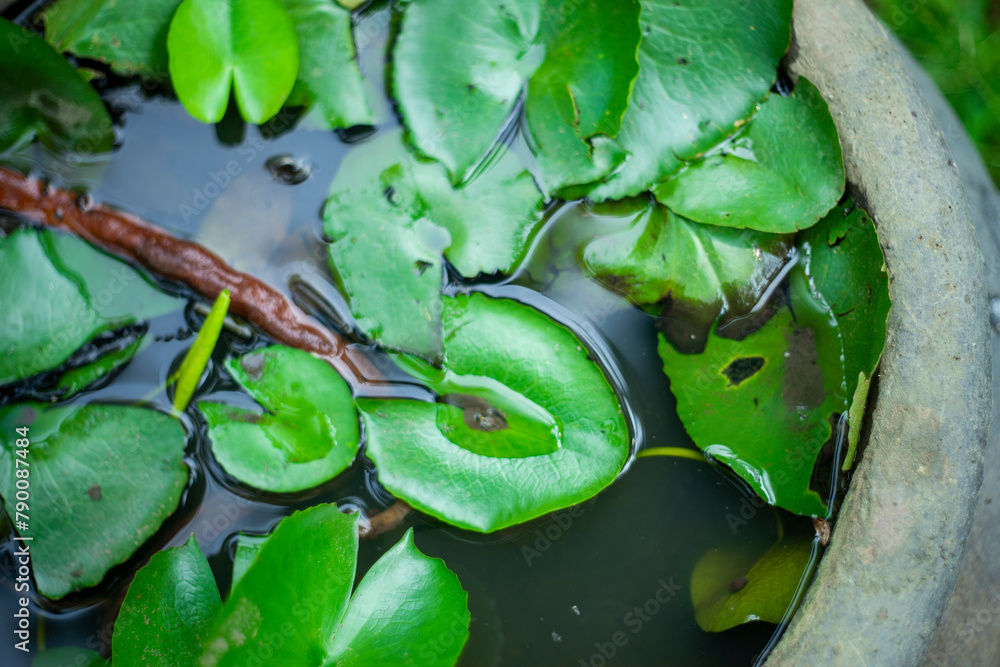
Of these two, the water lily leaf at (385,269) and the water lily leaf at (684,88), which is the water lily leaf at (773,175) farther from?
the water lily leaf at (385,269)

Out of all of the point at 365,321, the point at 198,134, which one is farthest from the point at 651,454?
the point at 198,134

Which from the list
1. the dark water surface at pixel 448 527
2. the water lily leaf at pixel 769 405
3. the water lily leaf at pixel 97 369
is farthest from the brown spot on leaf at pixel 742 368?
the water lily leaf at pixel 97 369

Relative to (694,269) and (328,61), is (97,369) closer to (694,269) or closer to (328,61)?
(328,61)

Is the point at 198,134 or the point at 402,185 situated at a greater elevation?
the point at 402,185

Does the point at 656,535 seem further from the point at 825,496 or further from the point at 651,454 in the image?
the point at 825,496

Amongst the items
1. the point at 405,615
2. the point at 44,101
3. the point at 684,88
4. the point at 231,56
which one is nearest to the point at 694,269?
the point at 684,88
